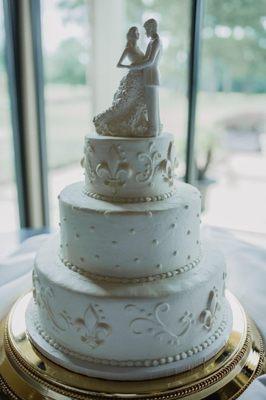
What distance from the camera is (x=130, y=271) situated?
133 centimetres

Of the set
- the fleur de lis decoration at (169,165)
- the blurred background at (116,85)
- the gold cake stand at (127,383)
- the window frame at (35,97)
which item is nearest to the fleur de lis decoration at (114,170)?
the fleur de lis decoration at (169,165)

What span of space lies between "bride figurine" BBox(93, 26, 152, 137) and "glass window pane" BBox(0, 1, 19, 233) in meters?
2.20

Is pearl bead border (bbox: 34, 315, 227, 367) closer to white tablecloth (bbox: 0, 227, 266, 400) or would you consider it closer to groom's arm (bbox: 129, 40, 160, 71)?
white tablecloth (bbox: 0, 227, 266, 400)

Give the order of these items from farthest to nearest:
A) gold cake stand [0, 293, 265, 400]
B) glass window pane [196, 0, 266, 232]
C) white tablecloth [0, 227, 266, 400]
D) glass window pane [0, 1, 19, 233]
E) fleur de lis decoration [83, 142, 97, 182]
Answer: glass window pane [0, 1, 19, 233] < glass window pane [196, 0, 266, 232] < white tablecloth [0, 227, 266, 400] < fleur de lis decoration [83, 142, 97, 182] < gold cake stand [0, 293, 265, 400]

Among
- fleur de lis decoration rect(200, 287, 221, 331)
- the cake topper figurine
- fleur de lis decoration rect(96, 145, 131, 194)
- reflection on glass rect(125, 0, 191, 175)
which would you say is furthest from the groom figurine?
reflection on glass rect(125, 0, 191, 175)

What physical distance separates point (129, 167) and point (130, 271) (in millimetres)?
335

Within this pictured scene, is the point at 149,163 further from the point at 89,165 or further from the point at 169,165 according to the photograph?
the point at 89,165

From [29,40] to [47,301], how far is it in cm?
250

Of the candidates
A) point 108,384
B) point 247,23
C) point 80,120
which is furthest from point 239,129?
point 108,384

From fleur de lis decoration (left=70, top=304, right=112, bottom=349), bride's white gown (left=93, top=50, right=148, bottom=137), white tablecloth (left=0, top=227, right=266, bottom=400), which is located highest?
bride's white gown (left=93, top=50, right=148, bottom=137)

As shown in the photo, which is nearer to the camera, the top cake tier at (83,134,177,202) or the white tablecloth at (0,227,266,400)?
the top cake tier at (83,134,177,202)

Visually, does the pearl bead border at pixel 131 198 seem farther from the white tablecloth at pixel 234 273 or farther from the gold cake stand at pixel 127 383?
the gold cake stand at pixel 127 383

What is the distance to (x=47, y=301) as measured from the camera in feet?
4.59

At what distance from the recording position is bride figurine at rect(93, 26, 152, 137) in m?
1.35
